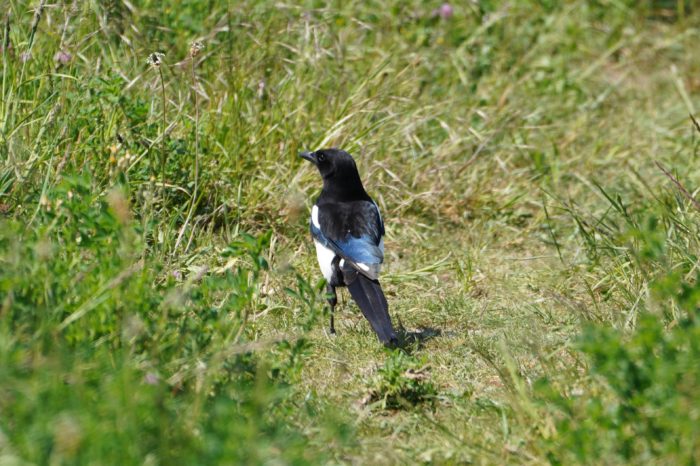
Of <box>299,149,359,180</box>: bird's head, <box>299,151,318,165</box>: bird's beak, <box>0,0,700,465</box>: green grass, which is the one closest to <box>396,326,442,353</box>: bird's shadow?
<box>0,0,700,465</box>: green grass

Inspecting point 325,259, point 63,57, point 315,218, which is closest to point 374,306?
point 325,259

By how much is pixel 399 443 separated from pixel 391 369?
38cm

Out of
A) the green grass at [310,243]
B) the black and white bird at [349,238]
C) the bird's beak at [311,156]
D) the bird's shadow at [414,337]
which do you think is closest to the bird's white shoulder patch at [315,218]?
the black and white bird at [349,238]

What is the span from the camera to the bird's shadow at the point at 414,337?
4266mm

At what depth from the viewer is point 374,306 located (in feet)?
13.9

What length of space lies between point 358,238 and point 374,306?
39 centimetres

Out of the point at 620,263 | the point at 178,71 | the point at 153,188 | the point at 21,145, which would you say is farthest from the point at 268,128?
the point at 620,263

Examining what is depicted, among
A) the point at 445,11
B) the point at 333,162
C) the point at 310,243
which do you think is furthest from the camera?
the point at 445,11

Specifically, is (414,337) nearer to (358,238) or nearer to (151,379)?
(358,238)

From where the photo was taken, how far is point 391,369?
357cm

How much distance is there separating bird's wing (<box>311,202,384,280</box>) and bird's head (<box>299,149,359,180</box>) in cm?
19

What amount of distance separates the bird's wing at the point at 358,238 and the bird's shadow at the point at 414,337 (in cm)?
30

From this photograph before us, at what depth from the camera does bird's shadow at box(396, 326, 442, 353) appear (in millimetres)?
4266

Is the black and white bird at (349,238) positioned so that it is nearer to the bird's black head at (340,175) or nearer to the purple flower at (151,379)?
the bird's black head at (340,175)
